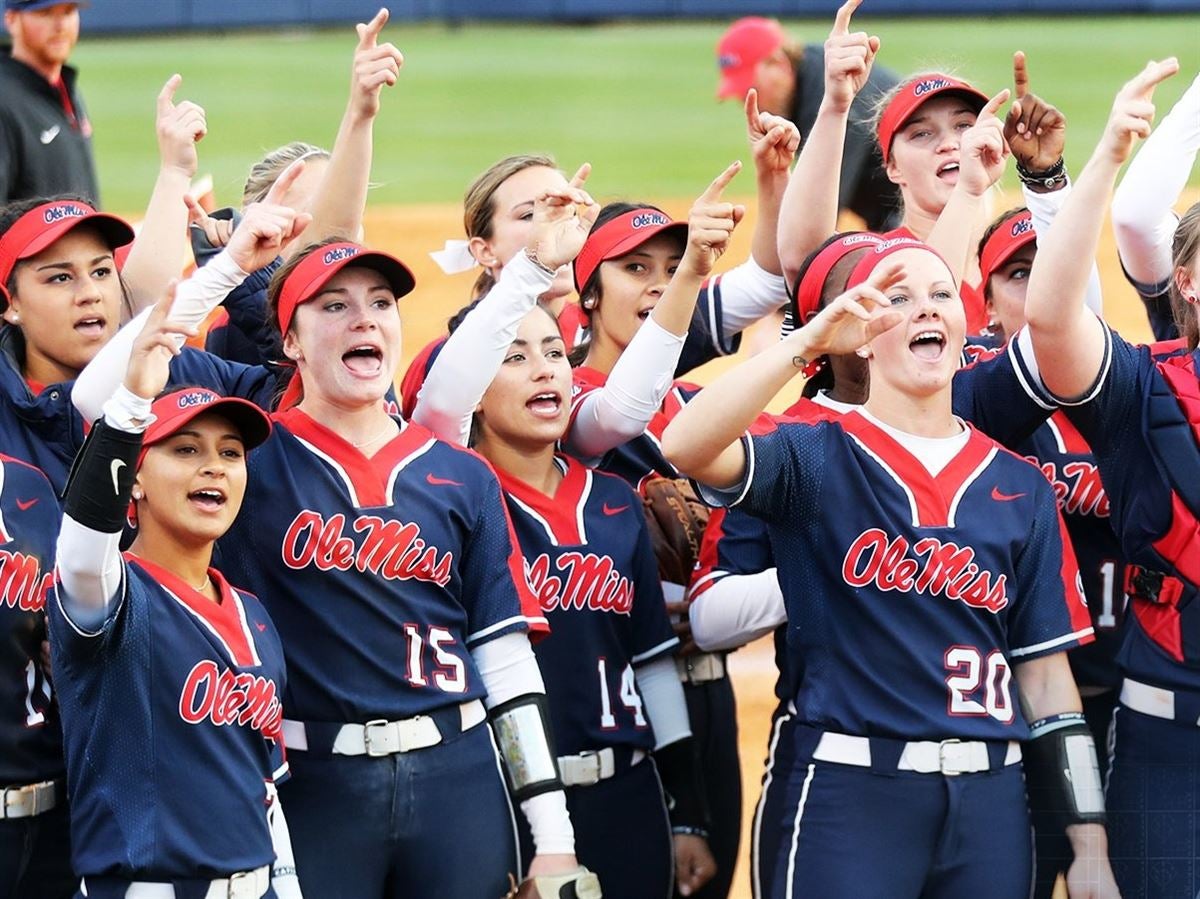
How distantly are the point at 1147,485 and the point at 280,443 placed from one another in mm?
1546

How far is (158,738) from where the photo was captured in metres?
2.97

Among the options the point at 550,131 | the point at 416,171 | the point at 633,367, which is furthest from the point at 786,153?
the point at 550,131

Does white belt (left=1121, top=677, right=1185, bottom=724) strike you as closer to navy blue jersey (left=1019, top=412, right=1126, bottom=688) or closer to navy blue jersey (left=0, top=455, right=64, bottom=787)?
navy blue jersey (left=1019, top=412, right=1126, bottom=688)

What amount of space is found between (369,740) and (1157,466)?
1460 millimetres

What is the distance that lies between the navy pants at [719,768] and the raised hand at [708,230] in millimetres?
995

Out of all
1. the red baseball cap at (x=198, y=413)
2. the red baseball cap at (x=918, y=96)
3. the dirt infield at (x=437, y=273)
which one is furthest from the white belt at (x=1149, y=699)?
the dirt infield at (x=437, y=273)

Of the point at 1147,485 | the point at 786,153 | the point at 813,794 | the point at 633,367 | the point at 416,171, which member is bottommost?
the point at 813,794

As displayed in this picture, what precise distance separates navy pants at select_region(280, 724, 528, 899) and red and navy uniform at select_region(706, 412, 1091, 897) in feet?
1.70

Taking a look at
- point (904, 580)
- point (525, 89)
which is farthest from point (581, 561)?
point (525, 89)

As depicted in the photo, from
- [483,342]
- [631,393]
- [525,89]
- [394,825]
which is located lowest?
[394,825]

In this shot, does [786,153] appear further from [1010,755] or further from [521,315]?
[1010,755]

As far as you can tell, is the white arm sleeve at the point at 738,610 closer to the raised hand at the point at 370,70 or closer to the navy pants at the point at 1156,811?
the navy pants at the point at 1156,811

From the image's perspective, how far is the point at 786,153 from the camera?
150 inches

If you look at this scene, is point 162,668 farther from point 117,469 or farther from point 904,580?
point 904,580
